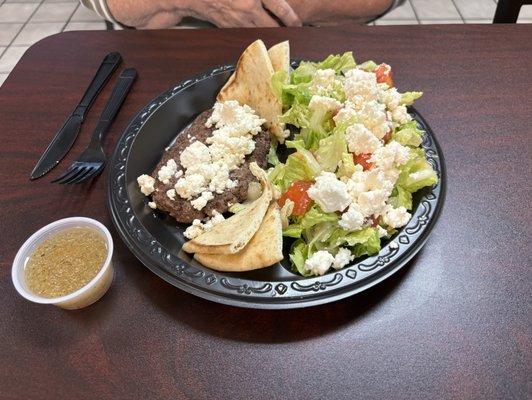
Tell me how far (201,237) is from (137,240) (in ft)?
0.52

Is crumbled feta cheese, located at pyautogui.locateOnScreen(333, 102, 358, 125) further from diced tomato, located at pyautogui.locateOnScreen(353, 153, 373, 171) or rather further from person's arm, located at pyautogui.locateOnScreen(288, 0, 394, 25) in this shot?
person's arm, located at pyautogui.locateOnScreen(288, 0, 394, 25)

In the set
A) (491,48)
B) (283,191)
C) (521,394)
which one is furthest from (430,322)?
(491,48)

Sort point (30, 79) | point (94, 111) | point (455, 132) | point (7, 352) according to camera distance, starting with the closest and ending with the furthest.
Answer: point (7, 352)
point (455, 132)
point (94, 111)
point (30, 79)

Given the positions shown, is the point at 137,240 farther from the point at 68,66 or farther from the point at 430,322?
the point at 68,66

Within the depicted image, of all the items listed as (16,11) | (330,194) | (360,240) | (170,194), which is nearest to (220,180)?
(170,194)

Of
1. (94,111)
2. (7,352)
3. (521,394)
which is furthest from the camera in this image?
(94,111)

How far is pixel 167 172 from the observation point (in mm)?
1361

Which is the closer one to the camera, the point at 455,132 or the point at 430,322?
the point at 430,322

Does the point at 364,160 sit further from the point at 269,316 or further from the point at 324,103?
the point at 269,316

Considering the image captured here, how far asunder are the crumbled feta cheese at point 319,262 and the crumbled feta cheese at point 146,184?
1.75 ft

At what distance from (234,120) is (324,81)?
1.03 ft

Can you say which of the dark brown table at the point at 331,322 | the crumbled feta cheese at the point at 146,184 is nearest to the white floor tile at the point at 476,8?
the dark brown table at the point at 331,322

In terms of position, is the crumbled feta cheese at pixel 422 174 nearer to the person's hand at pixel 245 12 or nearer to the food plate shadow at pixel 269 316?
the food plate shadow at pixel 269 316

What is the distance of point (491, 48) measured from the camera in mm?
1774
